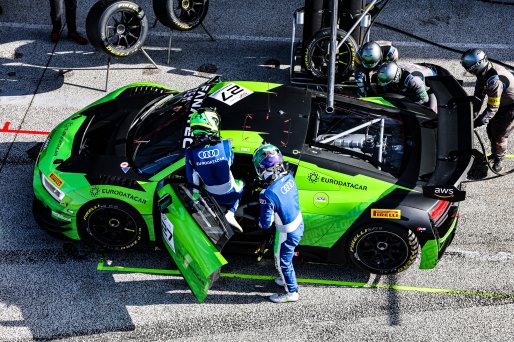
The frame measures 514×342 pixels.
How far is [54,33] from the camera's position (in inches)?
428

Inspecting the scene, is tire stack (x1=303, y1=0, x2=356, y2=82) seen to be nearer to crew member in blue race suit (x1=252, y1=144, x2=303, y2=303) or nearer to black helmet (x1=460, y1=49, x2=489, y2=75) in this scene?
black helmet (x1=460, y1=49, x2=489, y2=75)

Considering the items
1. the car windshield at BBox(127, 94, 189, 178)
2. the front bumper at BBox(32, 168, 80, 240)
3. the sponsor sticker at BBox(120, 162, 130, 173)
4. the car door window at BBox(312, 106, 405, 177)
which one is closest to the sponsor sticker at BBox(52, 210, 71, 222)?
the front bumper at BBox(32, 168, 80, 240)

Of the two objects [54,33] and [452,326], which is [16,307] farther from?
[54,33]

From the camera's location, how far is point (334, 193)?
6.71m

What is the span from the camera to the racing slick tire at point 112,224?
274 inches

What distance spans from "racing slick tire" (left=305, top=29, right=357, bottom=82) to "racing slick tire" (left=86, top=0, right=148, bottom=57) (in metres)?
2.43

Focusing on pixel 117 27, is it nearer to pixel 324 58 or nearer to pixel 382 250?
pixel 324 58

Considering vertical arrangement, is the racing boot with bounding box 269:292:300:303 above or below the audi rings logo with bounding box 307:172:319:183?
below

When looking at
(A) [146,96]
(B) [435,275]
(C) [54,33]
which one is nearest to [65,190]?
(A) [146,96]

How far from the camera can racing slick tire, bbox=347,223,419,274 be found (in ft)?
22.1

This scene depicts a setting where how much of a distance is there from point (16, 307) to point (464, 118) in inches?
196

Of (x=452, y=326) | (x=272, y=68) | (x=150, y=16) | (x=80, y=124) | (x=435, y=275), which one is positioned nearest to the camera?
(x=452, y=326)

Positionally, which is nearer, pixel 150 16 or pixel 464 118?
pixel 464 118

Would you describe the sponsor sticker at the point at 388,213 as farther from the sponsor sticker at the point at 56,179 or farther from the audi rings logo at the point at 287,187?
the sponsor sticker at the point at 56,179
